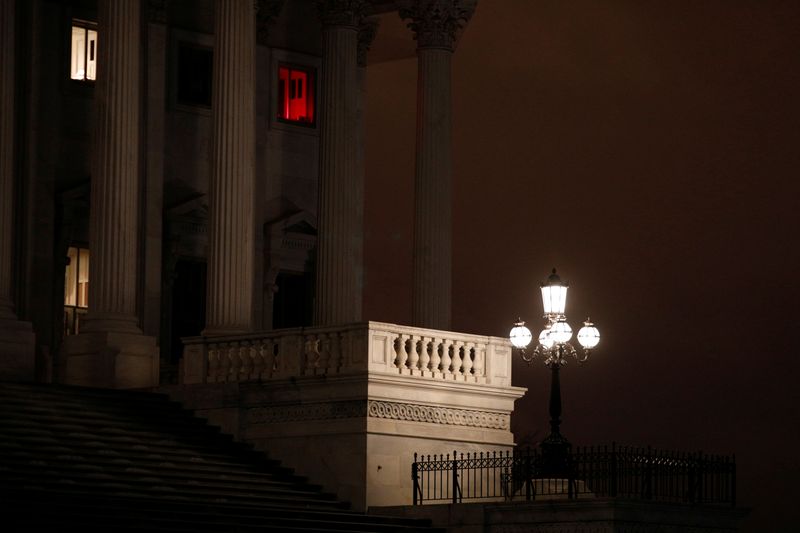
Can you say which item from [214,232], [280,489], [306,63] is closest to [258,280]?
[306,63]

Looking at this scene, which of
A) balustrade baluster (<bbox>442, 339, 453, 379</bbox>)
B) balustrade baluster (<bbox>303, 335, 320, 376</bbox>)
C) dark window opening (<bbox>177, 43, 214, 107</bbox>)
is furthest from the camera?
dark window opening (<bbox>177, 43, 214, 107</bbox>)

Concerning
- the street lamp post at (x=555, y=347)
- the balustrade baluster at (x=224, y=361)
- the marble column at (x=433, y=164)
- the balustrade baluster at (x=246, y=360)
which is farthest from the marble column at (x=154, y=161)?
the street lamp post at (x=555, y=347)

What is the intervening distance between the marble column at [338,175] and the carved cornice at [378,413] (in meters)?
7.54

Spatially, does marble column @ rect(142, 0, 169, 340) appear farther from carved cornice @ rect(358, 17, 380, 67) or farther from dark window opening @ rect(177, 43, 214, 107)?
carved cornice @ rect(358, 17, 380, 67)

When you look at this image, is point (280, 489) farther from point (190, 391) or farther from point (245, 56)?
point (245, 56)

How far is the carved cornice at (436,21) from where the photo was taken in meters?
56.0

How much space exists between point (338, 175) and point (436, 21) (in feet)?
17.6

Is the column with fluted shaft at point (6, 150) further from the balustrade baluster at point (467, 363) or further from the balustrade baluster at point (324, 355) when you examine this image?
the balustrade baluster at point (467, 363)

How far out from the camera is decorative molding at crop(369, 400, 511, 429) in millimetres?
43719

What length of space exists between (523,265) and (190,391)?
23067 millimetres

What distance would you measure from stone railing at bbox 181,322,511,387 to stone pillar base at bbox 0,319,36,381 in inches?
145

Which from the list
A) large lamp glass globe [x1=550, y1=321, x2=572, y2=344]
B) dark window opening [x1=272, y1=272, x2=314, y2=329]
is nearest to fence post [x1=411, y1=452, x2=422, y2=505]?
large lamp glass globe [x1=550, y1=321, x2=572, y2=344]

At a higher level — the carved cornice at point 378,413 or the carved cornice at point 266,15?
the carved cornice at point 266,15

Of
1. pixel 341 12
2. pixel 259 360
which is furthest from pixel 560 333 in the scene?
pixel 341 12
